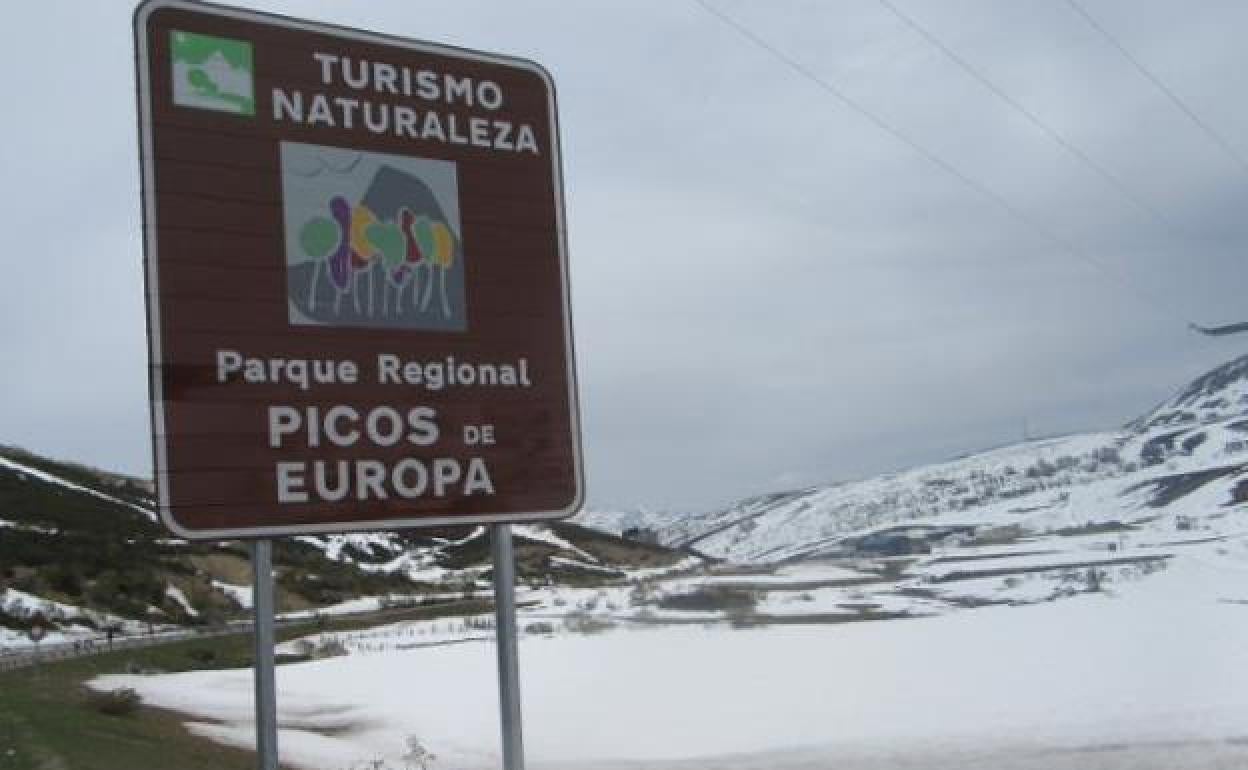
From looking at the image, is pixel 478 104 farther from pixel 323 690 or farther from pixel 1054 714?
pixel 323 690

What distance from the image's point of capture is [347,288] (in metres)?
3.88

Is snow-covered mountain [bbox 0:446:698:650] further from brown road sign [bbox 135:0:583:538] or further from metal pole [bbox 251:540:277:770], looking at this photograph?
metal pole [bbox 251:540:277:770]

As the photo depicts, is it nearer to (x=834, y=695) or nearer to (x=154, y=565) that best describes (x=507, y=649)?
(x=834, y=695)

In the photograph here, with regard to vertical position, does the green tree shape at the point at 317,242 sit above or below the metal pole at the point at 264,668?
above

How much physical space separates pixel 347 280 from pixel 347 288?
0.03 meters

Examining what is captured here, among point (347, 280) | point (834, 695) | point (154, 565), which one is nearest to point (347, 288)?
point (347, 280)

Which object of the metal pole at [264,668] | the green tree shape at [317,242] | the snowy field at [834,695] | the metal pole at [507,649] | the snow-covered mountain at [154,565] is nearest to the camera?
the metal pole at [264,668]

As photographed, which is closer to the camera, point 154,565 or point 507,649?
point 507,649

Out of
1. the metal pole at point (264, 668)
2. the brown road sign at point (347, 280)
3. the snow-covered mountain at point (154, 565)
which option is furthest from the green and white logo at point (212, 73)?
the snow-covered mountain at point (154, 565)

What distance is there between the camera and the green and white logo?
3678 millimetres

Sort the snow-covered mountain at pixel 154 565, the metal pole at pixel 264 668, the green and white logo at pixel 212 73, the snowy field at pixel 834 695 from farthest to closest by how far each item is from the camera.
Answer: the snow-covered mountain at pixel 154 565
the snowy field at pixel 834 695
the green and white logo at pixel 212 73
the metal pole at pixel 264 668

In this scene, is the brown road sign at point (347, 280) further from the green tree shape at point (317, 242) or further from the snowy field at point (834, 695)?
the snowy field at point (834, 695)

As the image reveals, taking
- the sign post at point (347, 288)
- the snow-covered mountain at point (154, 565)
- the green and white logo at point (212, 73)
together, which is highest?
the green and white logo at point (212, 73)

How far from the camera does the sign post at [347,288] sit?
3.57 metres
